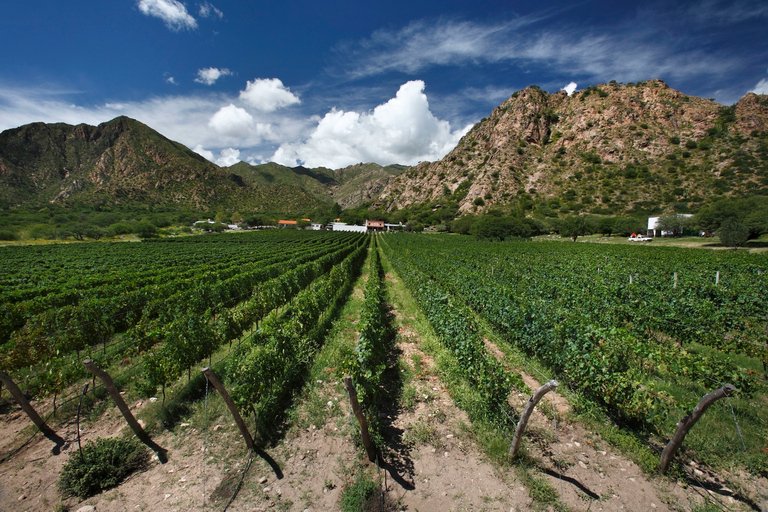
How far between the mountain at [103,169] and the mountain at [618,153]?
12254 centimetres

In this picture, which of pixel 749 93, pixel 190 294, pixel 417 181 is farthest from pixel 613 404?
pixel 417 181

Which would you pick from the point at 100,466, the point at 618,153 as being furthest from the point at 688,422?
the point at 618,153

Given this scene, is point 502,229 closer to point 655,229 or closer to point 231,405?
point 655,229

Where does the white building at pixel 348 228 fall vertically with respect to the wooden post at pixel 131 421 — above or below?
above

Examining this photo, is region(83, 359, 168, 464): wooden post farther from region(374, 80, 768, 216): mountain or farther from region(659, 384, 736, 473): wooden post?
region(374, 80, 768, 216): mountain

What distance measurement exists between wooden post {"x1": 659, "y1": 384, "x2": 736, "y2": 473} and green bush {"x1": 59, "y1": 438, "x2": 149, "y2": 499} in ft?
29.2

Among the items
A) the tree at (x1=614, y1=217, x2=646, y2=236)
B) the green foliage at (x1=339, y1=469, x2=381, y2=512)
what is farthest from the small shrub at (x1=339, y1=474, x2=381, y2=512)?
the tree at (x1=614, y1=217, x2=646, y2=236)

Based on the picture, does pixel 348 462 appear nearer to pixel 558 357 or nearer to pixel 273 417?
pixel 273 417

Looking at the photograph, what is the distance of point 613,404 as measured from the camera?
19.5 ft

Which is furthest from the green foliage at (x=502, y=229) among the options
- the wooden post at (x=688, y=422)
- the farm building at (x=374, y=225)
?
the wooden post at (x=688, y=422)

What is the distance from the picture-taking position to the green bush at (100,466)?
4.58m

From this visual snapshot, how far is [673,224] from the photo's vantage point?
183 ft

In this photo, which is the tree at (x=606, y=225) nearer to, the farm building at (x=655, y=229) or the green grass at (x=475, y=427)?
the farm building at (x=655, y=229)

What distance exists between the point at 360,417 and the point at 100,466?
4406 millimetres
